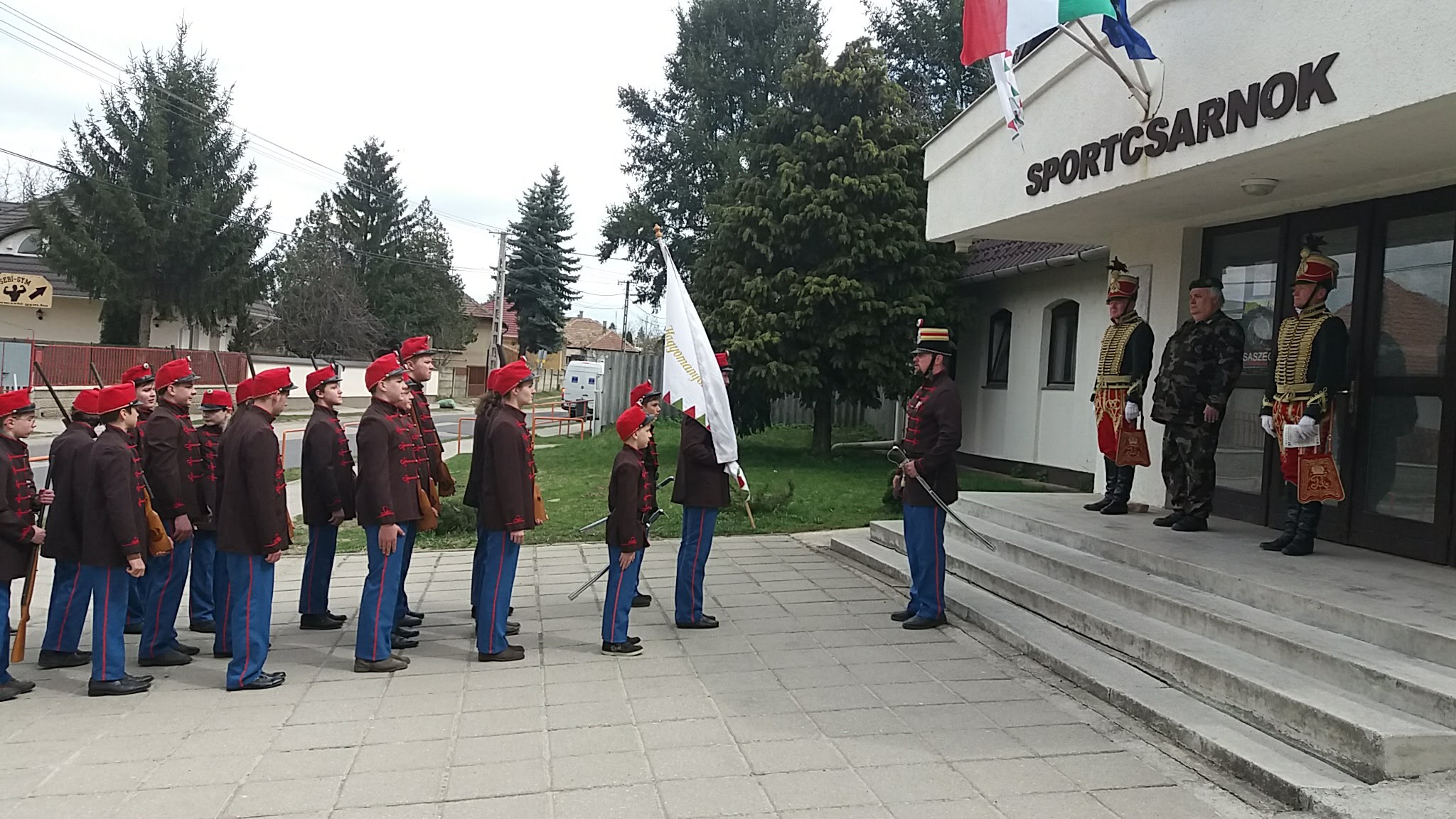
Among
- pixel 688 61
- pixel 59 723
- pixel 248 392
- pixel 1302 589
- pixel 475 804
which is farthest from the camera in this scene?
pixel 688 61

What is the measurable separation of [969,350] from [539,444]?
1006 cm

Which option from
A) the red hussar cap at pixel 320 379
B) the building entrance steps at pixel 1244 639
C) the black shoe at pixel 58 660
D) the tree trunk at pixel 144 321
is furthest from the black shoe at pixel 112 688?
the tree trunk at pixel 144 321

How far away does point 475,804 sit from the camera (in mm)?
4055

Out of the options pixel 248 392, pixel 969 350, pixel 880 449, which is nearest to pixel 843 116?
pixel 969 350

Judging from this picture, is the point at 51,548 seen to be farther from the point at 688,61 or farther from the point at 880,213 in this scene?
the point at 688,61

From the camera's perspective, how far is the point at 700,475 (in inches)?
283

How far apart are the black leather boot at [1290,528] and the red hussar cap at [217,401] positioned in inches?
290

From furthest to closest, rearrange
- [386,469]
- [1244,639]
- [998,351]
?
[998,351] → [386,469] → [1244,639]

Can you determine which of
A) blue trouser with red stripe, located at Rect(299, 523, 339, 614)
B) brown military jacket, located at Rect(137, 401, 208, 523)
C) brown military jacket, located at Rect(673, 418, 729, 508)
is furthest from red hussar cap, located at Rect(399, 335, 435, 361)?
brown military jacket, located at Rect(673, 418, 729, 508)

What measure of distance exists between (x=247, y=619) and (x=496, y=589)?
4.76ft

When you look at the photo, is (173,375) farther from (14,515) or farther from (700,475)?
(700,475)

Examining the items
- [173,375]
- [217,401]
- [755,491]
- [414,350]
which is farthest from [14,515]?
[755,491]

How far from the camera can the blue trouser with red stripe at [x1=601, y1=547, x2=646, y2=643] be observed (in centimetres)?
633

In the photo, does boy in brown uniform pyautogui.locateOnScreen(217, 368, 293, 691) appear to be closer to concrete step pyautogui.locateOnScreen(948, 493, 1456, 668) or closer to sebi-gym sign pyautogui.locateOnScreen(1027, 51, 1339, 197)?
concrete step pyautogui.locateOnScreen(948, 493, 1456, 668)
